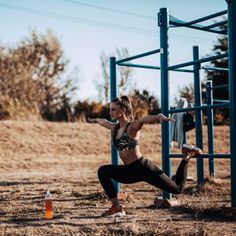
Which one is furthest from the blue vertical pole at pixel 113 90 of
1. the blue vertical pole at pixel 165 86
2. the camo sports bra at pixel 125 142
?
the camo sports bra at pixel 125 142

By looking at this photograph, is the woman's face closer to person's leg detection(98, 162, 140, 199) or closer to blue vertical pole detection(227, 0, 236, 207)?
person's leg detection(98, 162, 140, 199)

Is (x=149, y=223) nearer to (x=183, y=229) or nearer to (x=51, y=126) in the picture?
(x=183, y=229)

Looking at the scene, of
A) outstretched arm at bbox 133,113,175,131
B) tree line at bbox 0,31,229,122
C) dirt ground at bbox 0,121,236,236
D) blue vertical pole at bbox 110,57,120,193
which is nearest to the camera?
dirt ground at bbox 0,121,236,236

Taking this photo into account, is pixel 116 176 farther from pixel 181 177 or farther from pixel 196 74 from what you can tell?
pixel 196 74

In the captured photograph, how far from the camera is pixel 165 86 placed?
16.5 feet

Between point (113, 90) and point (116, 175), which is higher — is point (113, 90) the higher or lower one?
the higher one

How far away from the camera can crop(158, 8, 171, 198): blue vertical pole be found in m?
4.96

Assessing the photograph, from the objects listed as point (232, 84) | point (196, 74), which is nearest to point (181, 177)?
point (232, 84)

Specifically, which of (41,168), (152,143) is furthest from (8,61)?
(41,168)

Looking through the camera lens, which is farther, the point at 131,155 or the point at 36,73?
the point at 36,73

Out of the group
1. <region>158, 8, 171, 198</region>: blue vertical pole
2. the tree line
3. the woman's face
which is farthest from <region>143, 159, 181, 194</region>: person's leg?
the tree line

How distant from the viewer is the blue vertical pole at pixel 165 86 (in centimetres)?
496

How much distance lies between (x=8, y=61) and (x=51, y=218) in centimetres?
1867

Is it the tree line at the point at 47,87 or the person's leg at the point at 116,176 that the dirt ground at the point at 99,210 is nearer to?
the person's leg at the point at 116,176
